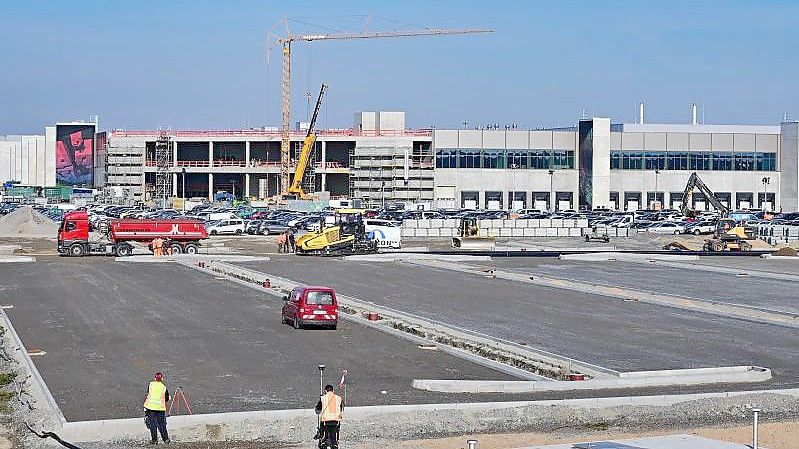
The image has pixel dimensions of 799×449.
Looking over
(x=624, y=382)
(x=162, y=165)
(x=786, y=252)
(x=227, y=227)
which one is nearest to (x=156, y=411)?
(x=624, y=382)

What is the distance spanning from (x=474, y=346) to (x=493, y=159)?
11302cm

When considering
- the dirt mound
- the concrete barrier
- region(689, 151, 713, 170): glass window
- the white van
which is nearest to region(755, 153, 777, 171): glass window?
region(689, 151, 713, 170): glass window

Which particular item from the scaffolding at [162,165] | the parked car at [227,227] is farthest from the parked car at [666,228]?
the scaffolding at [162,165]

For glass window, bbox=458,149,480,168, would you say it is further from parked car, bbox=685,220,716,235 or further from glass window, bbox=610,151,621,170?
parked car, bbox=685,220,716,235

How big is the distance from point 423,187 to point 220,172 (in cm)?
2994

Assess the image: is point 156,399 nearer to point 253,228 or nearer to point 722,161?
point 253,228

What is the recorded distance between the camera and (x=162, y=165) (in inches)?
6245

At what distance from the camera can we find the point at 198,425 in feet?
77.4

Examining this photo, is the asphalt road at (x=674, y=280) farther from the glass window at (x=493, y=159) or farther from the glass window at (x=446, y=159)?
the glass window at (x=446, y=159)

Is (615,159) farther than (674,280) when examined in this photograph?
Yes

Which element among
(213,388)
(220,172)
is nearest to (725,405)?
(213,388)

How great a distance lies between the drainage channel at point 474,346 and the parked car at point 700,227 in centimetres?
6210

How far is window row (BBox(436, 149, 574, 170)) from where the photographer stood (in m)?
147

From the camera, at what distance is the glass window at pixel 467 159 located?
482 feet
